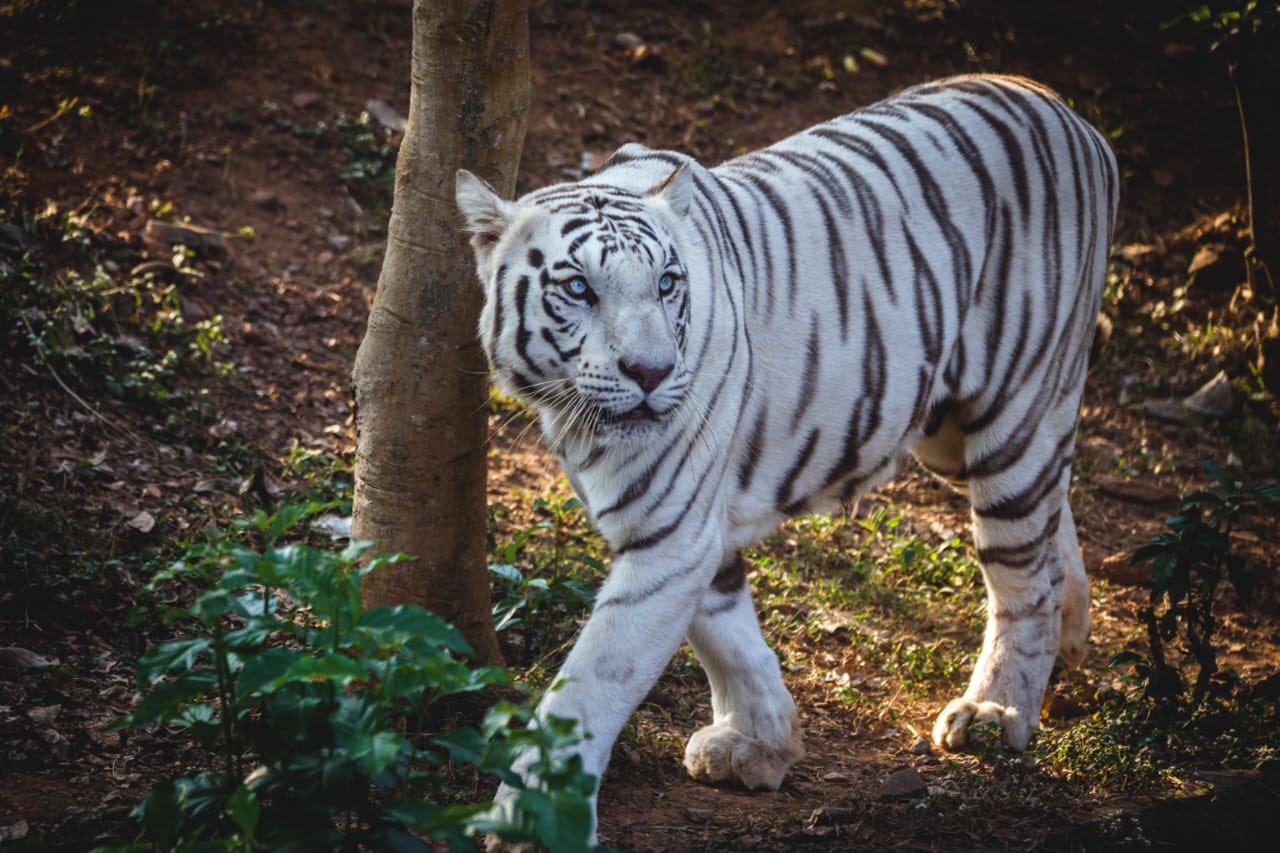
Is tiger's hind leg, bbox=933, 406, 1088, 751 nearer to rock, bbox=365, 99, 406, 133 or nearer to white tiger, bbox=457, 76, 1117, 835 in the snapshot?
white tiger, bbox=457, 76, 1117, 835

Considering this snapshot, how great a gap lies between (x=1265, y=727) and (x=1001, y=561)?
0.95 m

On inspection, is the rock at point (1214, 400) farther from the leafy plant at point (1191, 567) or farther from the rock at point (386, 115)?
the rock at point (386, 115)

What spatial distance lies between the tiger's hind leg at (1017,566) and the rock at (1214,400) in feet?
8.43

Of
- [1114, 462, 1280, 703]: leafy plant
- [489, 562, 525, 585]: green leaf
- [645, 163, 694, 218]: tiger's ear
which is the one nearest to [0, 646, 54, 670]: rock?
[489, 562, 525, 585]: green leaf

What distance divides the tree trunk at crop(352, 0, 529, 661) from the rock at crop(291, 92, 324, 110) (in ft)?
12.0

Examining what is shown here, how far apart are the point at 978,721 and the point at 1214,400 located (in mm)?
3204

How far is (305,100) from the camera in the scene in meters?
6.54

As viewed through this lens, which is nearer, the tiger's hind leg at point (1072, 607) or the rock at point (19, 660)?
the rock at point (19, 660)

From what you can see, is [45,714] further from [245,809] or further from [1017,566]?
[1017,566]

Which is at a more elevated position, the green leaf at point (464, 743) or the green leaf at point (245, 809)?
the green leaf at point (464, 743)

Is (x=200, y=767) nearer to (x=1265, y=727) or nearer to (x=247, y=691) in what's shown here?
(x=247, y=691)

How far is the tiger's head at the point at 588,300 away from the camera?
2730mm

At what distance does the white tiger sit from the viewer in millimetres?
2838

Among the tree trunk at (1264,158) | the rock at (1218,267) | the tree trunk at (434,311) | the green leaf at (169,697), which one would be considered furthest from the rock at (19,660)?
the rock at (1218,267)
